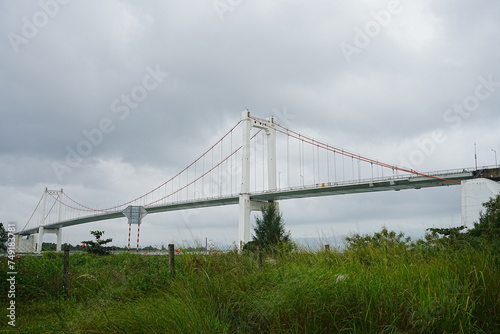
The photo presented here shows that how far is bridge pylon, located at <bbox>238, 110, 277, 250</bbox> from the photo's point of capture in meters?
33.7

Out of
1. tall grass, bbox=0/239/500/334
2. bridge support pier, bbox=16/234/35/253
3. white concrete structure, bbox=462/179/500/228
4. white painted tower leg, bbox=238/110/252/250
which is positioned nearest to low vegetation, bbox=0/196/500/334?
tall grass, bbox=0/239/500/334

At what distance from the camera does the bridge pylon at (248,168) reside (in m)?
33.7

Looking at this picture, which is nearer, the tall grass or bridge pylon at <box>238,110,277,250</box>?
the tall grass

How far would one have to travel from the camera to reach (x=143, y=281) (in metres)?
6.55

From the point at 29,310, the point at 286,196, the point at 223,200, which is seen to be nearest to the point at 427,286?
the point at 29,310

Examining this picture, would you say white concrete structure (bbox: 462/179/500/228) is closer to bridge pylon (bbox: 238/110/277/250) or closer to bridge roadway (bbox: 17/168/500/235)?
bridge roadway (bbox: 17/168/500/235)

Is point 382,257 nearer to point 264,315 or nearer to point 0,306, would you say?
point 264,315

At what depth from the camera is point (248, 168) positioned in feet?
115

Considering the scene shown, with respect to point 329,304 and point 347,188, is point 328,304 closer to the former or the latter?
point 329,304

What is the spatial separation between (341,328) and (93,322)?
246 cm

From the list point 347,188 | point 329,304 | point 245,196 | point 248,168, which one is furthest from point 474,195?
point 329,304

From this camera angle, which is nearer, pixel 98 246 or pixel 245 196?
pixel 98 246

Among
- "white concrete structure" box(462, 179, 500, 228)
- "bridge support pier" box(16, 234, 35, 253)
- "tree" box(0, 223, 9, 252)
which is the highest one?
"white concrete structure" box(462, 179, 500, 228)

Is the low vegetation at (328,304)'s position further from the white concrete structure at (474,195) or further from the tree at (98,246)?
the white concrete structure at (474,195)
